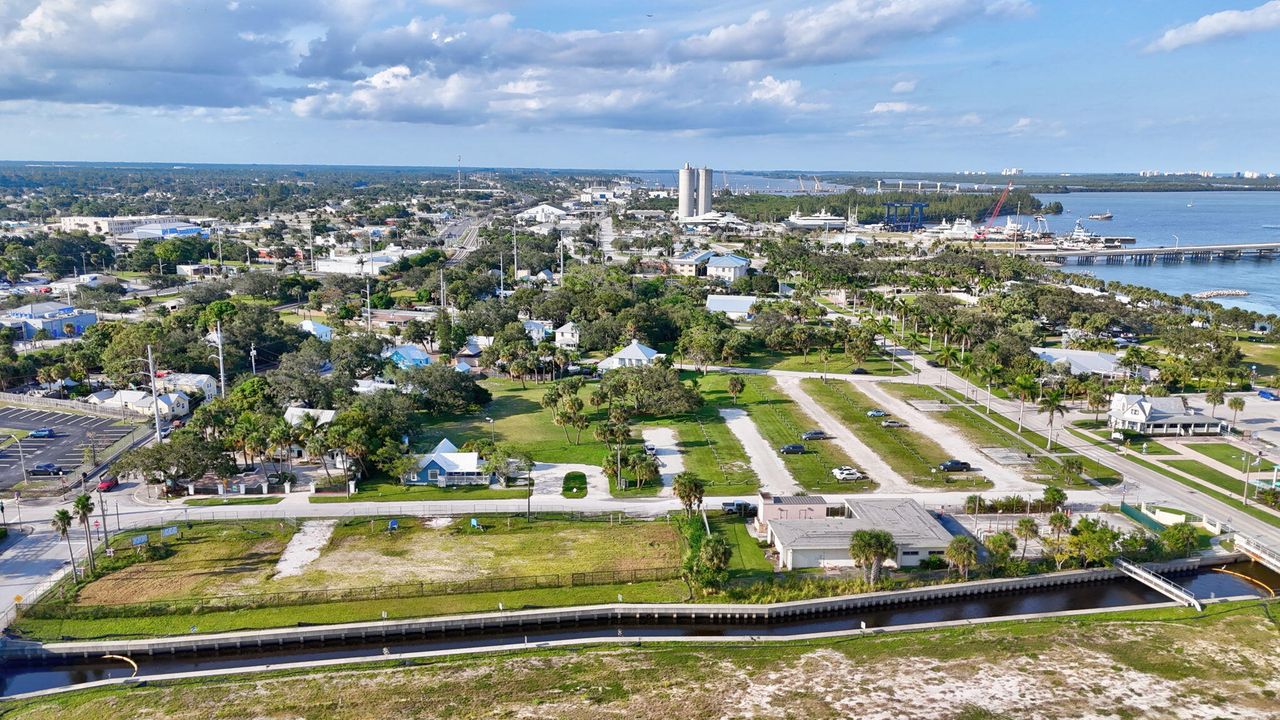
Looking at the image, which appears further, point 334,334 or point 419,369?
point 334,334

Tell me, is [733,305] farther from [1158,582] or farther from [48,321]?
[48,321]

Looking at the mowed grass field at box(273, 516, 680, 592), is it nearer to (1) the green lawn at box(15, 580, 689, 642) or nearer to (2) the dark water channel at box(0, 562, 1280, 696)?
(1) the green lawn at box(15, 580, 689, 642)

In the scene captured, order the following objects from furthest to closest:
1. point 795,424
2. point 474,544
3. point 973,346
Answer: point 973,346, point 795,424, point 474,544

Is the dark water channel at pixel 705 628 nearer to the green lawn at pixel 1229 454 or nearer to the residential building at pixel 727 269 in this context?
the green lawn at pixel 1229 454

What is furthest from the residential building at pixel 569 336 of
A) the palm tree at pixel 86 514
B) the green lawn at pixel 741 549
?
the palm tree at pixel 86 514

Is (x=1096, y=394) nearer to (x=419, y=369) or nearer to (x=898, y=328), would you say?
(x=898, y=328)

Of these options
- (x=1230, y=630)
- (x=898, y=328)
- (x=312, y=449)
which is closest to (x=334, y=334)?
(x=312, y=449)

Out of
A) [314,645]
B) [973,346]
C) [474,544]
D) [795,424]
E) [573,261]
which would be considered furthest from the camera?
[573,261]

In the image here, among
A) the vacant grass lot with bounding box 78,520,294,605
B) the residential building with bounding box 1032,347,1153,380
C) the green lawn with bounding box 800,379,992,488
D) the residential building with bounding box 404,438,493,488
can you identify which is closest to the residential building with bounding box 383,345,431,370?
the residential building with bounding box 404,438,493,488
